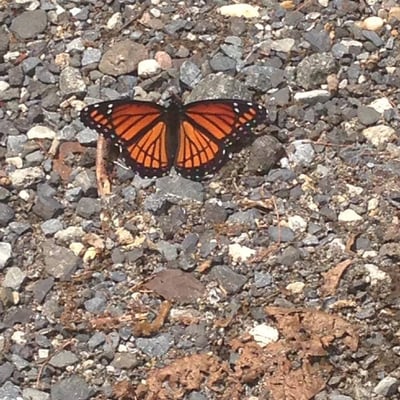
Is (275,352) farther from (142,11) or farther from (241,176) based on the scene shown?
(142,11)

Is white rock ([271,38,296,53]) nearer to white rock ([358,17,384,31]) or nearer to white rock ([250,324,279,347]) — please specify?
white rock ([358,17,384,31])

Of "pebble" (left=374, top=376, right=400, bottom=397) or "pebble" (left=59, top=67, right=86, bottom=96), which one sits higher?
"pebble" (left=59, top=67, right=86, bottom=96)

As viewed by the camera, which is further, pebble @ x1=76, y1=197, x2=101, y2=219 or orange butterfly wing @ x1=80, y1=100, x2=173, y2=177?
orange butterfly wing @ x1=80, y1=100, x2=173, y2=177

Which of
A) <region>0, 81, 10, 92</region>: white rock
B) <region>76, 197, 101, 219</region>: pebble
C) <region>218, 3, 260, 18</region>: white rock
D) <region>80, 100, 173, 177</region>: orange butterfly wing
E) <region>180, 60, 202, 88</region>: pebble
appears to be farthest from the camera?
<region>218, 3, 260, 18</region>: white rock

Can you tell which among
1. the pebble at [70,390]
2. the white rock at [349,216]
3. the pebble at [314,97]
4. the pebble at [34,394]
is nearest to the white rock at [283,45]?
the pebble at [314,97]

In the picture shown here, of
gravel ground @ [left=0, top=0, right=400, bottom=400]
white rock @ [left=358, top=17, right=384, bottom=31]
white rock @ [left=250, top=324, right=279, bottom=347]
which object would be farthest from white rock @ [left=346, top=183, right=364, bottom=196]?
white rock @ [left=358, top=17, right=384, bottom=31]

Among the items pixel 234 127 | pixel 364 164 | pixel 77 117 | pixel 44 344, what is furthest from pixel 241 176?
pixel 44 344

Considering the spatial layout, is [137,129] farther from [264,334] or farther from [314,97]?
[264,334]
